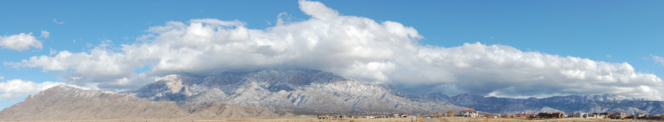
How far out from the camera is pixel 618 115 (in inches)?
7549

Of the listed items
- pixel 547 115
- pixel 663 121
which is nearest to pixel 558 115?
pixel 547 115

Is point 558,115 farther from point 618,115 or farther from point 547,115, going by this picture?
point 618,115

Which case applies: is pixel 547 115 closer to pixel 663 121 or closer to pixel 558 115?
pixel 558 115

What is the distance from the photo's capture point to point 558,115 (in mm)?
190875

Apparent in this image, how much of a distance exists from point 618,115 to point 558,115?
26.8m

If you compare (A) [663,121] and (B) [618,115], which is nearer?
(A) [663,121]

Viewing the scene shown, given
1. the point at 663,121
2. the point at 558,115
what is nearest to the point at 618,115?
the point at 558,115

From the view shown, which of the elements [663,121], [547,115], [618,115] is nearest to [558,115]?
[547,115]

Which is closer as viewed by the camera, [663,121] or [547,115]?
[663,121]

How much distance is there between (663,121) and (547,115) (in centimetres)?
5473

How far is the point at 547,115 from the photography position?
198 metres

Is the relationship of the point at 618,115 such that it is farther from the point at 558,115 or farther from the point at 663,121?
the point at 663,121

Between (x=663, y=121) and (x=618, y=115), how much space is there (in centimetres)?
4932

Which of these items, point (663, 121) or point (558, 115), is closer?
point (663, 121)
